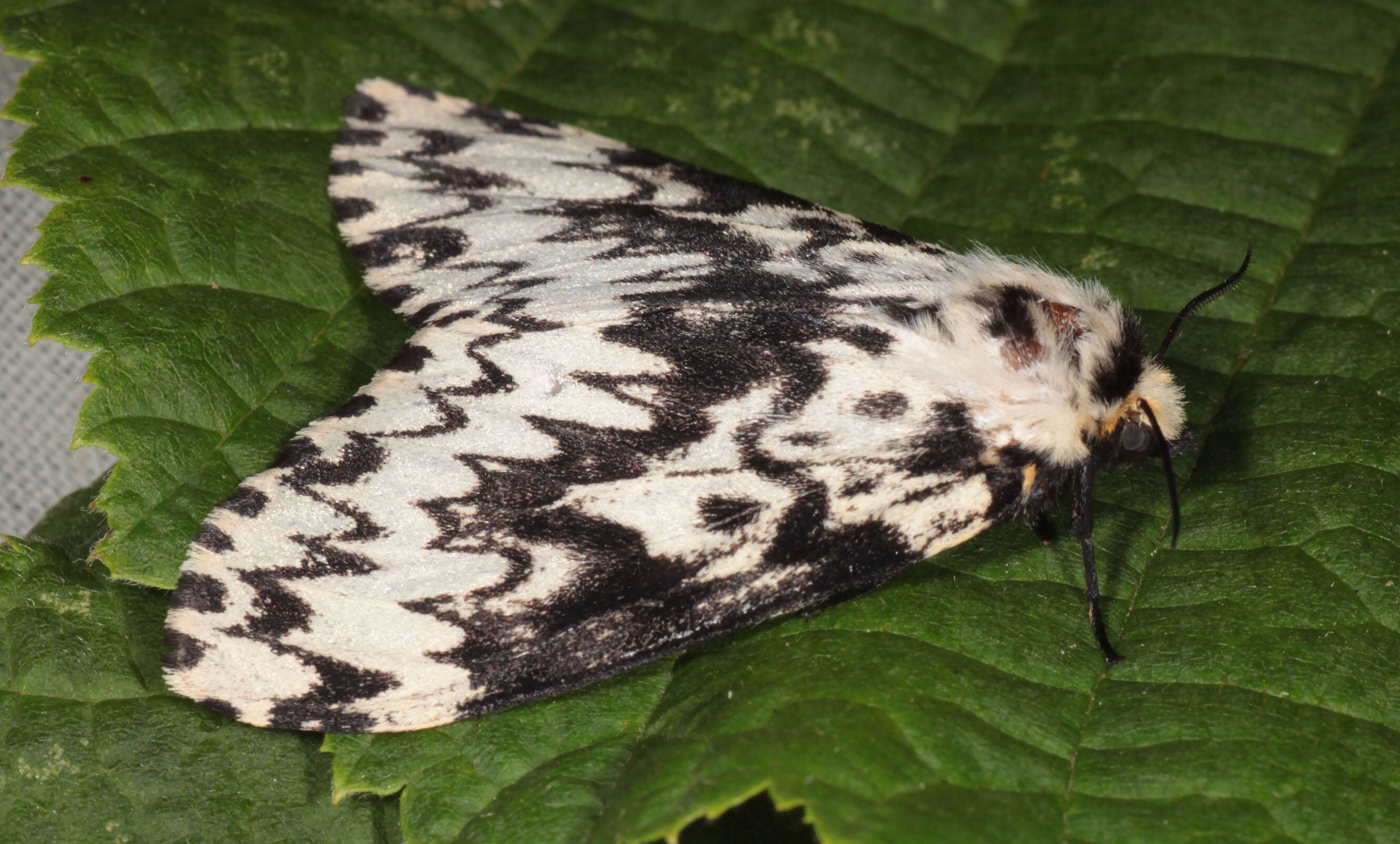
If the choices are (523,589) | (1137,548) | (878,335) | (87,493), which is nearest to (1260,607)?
(1137,548)

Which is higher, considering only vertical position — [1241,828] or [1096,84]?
[1096,84]

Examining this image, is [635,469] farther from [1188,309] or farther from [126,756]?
[1188,309]

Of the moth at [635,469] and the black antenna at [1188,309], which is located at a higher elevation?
the black antenna at [1188,309]

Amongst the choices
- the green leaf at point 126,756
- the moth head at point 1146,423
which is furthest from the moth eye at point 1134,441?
the green leaf at point 126,756

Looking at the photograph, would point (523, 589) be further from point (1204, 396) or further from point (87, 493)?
point (1204, 396)

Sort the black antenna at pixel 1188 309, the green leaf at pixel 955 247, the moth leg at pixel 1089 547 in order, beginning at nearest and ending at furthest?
the green leaf at pixel 955 247 < the moth leg at pixel 1089 547 < the black antenna at pixel 1188 309

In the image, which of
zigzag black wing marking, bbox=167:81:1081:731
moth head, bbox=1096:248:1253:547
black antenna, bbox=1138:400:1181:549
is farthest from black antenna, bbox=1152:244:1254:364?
zigzag black wing marking, bbox=167:81:1081:731

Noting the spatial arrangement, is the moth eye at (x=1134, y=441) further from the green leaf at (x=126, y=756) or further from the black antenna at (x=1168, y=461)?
the green leaf at (x=126, y=756)

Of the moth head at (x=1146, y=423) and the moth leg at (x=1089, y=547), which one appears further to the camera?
the moth head at (x=1146, y=423)
